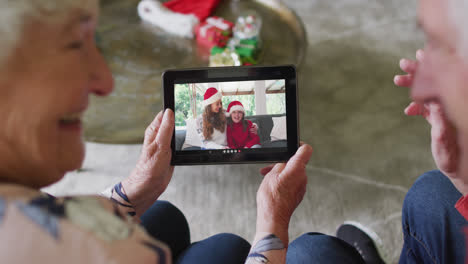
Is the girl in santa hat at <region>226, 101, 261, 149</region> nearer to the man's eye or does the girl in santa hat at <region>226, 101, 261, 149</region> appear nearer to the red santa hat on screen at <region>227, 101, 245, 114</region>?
the red santa hat on screen at <region>227, 101, 245, 114</region>

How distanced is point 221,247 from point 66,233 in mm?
538

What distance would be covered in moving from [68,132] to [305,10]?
1.99 metres

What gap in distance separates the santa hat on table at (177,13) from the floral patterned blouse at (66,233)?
4.26 ft

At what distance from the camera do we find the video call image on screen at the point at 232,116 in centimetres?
99

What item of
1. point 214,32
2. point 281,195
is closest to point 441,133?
point 281,195

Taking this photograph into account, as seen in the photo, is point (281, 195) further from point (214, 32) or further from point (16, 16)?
point (214, 32)

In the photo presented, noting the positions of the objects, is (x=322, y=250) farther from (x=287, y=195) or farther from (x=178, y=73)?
(x=178, y=73)

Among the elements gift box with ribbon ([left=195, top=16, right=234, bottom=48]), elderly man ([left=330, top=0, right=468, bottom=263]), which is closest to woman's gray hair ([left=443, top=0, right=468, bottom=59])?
elderly man ([left=330, top=0, right=468, bottom=263])

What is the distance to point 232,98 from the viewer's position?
1.00 meters

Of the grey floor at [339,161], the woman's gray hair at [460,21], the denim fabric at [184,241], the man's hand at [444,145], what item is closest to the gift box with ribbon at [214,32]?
the grey floor at [339,161]

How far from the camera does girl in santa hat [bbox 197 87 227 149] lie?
1.00 m

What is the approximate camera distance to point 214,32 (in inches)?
63.5

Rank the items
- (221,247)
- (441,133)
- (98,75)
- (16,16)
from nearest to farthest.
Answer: (16,16), (98,75), (441,133), (221,247)

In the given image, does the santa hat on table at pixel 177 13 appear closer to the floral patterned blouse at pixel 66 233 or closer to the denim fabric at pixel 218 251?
the denim fabric at pixel 218 251
